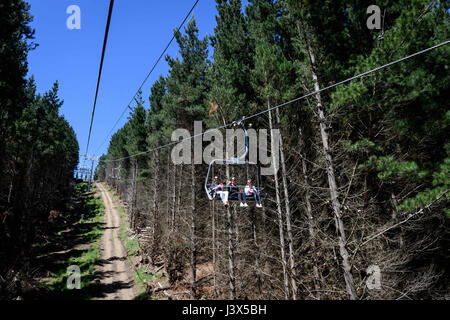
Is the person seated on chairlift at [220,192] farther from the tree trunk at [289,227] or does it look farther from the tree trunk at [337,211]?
the tree trunk at [289,227]

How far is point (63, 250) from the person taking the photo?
73.4ft

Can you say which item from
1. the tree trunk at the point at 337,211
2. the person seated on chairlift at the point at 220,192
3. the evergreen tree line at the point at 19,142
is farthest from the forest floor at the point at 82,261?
the tree trunk at the point at 337,211

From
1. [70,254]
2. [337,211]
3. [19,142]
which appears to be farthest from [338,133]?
[19,142]

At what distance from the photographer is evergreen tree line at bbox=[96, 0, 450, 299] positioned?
819cm

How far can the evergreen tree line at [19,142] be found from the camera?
1224 centimetres

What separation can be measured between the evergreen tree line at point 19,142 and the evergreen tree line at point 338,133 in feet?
30.5

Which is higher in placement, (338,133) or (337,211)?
(338,133)

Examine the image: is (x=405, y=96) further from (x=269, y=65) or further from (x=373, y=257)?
(x=373, y=257)

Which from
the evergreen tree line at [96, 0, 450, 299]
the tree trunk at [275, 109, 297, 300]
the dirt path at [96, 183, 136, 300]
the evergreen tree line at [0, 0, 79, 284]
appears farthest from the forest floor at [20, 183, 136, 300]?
the tree trunk at [275, 109, 297, 300]

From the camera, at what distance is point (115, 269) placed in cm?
1983

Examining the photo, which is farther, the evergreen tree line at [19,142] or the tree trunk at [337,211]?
the evergreen tree line at [19,142]

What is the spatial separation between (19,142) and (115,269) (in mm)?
14779

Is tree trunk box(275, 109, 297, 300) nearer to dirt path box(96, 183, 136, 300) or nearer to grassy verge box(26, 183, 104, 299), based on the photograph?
dirt path box(96, 183, 136, 300)

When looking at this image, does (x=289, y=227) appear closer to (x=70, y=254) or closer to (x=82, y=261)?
(x=82, y=261)
